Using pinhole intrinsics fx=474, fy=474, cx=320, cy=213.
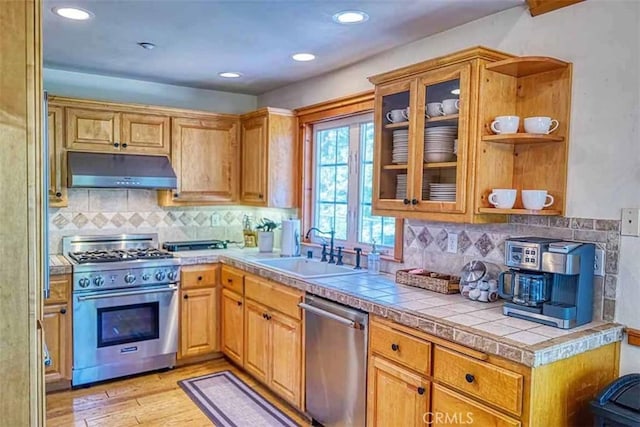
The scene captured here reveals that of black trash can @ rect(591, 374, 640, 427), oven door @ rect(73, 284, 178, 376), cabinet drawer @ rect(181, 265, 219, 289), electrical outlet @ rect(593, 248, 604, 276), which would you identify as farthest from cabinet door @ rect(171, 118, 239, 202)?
black trash can @ rect(591, 374, 640, 427)

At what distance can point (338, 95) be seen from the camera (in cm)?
368

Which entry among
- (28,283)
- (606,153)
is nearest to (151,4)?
(28,283)

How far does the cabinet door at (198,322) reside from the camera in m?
3.83

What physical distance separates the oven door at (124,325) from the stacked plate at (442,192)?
88.9 inches

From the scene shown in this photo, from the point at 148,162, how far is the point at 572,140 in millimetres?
3141

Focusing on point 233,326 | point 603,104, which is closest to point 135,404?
point 233,326

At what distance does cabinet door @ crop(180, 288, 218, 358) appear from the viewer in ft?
12.6

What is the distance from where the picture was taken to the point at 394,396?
226 centimetres

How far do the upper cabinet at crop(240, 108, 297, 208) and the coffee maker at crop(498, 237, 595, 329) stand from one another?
2296 millimetres

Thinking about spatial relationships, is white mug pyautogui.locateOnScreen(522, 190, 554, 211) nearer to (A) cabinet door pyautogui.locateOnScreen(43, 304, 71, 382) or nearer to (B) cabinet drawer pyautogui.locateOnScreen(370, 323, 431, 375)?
(B) cabinet drawer pyautogui.locateOnScreen(370, 323, 431, 375)

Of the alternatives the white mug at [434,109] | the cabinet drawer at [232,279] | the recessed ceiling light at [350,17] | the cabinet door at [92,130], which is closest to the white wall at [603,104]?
the white mug at [434,109]

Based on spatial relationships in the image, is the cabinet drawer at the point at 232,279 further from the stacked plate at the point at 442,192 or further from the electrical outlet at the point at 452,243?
the stacked plate at the point at 442,192

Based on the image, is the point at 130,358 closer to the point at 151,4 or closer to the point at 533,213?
the point at 151,4

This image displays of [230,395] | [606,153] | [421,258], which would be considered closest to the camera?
[606,153]
